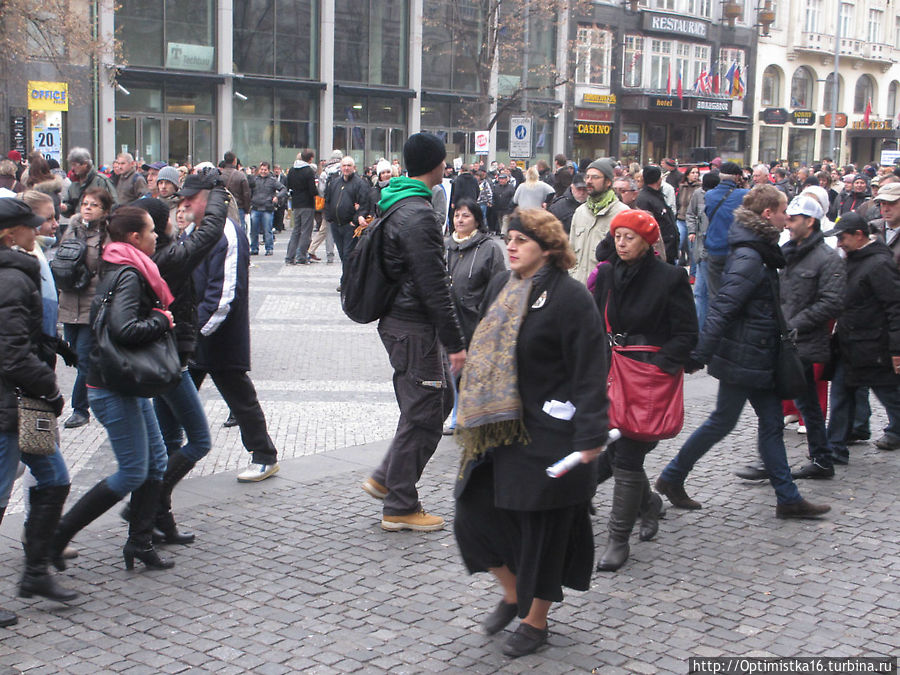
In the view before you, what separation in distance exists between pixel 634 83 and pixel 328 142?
57.7 feet

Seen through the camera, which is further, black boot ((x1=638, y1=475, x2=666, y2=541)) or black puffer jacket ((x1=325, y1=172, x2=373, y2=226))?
black puffer jacket ((x1=325, y1=172, x2=373, y2=226))

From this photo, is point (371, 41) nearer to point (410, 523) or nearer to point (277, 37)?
point (277, 37)

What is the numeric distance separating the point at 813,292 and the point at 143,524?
4500 mm

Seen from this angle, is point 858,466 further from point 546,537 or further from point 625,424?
point 546,537

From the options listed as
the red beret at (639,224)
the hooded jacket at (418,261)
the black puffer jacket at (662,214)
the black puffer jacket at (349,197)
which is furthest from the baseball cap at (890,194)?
the black puffer jacket at (349,197)

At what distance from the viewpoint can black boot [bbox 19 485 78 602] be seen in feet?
15.3

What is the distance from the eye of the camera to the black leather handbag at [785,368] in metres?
5.87

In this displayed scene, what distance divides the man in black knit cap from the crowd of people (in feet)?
0.04

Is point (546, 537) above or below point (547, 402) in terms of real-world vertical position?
below

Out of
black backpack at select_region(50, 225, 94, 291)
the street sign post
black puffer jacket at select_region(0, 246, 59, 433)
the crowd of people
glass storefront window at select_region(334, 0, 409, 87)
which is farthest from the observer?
glass storefront window at select_region(334, 0, 409, 87)

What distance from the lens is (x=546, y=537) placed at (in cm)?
420

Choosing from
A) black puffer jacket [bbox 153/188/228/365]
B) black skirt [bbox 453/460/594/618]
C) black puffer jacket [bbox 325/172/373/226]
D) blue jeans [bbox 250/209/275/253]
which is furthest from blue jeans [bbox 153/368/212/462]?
blue jeans [bbox 250/209/275/253]

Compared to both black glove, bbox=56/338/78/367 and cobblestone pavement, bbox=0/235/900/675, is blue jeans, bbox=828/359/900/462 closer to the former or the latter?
cobblestone pavement, bbox=0/235/900/675

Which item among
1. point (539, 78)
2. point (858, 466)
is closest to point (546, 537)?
point (858, 466)
